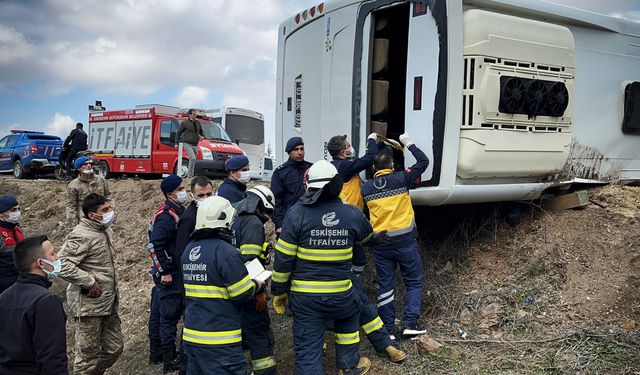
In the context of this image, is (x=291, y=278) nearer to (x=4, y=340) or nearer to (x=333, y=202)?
(x=333, y=202)

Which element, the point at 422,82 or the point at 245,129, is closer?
the point at 422,82

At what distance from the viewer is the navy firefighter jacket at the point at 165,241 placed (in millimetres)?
4887

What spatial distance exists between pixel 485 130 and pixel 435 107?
0.50 m

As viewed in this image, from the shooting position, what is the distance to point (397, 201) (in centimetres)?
470

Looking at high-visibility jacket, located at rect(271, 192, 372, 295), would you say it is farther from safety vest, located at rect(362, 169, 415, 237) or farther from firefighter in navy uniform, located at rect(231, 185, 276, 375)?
safety vest, located at rect(362, 169, 415, 237)

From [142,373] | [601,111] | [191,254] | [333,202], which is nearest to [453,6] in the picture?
[333,202]

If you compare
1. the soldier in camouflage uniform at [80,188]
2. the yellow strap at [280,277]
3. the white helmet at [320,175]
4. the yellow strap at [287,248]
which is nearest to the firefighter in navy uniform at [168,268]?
the yellow strap at [280,277]

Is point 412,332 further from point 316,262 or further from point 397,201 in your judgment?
point 316,262

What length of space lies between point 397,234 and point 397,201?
298 millimetres

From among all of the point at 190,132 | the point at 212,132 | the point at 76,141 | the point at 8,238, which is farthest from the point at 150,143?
the point at 8,238

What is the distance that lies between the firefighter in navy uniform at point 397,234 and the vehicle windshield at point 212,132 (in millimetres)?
9862

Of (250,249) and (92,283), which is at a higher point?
(250,249)

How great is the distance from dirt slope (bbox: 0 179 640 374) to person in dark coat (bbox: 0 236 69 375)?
7.11ft

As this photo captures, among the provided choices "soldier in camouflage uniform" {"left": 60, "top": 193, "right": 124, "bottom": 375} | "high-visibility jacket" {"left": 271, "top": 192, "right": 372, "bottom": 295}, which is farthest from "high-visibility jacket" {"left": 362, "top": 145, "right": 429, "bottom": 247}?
"soldier in camouflage uniform" {"left": 60, "top": 193, "right": 124, "bottom": 375}
